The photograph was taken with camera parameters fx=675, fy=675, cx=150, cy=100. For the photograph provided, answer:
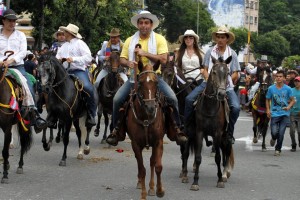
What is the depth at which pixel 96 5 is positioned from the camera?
39188 millimetres

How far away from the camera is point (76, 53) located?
581 inches

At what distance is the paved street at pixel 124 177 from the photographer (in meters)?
10.8

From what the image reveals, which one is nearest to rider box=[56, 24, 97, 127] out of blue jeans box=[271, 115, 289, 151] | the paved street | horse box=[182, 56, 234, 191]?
the paved street

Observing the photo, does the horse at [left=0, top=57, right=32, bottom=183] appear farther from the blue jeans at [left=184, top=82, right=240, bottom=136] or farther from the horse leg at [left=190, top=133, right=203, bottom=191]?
the horse leg at [left=190, top=133, right=203, bottom=191]

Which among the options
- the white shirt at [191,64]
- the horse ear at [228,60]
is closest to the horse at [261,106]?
the white shirt at [191,64]

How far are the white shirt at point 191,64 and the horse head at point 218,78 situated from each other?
3.18 meters

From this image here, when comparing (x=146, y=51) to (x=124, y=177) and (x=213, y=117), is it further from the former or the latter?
(x=124, y=177)

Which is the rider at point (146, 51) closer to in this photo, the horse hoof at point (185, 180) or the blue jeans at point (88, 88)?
the horse hoof at point (185, 180)

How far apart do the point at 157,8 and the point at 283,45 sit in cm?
1858

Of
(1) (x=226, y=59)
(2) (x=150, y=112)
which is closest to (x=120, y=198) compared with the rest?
(2) (x=150, y=112)

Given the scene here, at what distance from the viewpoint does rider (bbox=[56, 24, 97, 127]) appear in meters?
14.6

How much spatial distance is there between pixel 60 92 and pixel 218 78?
4110 millimetres

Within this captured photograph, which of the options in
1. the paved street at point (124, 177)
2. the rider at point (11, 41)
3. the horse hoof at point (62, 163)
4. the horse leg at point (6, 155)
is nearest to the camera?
the paved street at point (124, 177)

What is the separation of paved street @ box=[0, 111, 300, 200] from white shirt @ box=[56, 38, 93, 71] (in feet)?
6.73
